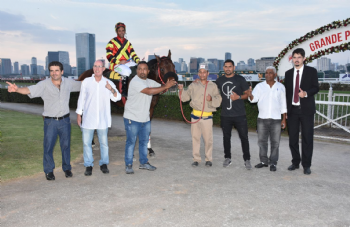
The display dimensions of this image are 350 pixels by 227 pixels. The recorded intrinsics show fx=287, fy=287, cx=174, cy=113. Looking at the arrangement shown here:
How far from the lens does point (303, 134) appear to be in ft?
18.8

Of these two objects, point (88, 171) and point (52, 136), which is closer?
point (52, 136)

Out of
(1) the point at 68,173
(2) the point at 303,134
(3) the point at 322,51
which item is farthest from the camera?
(3) the point at 322,51

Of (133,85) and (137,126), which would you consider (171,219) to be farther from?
(133,85)

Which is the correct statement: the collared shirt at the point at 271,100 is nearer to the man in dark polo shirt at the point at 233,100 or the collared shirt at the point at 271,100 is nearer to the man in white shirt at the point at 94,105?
the man in dark polo shirt at the point at 233,100

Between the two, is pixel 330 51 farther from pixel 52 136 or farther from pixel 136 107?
pixel 52 136

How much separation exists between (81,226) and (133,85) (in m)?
2.78

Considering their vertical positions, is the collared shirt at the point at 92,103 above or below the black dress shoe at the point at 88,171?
above

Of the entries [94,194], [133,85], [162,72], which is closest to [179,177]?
[94,194]

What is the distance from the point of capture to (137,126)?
5.59 m

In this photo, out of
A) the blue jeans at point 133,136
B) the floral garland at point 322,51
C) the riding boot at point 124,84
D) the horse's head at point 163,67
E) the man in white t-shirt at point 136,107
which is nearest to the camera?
the man in white t-shirt at point 136,107

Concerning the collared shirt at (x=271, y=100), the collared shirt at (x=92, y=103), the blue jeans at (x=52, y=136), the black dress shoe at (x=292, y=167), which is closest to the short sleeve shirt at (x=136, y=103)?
the collared shirt at (x=92, y=103)

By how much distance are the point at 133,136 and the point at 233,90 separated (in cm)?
219

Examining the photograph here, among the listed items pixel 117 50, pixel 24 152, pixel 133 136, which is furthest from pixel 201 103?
pixel 24 152

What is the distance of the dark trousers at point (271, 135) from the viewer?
→ 19.1 ft
